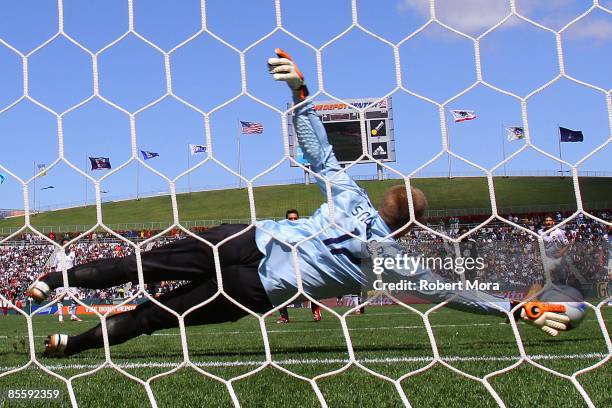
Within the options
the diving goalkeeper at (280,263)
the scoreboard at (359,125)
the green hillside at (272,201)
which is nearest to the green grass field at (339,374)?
the diving goalkeeper at (280,263)

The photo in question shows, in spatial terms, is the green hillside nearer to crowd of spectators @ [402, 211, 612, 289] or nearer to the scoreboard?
the scoreboard

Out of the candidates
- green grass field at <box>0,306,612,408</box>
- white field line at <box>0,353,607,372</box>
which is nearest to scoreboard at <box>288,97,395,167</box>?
green grass field at <box>0,306,612,408</box>

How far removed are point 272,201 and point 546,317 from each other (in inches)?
1198

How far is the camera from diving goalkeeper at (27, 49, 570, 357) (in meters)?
2.75

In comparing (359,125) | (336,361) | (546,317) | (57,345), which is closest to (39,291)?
(57,345)

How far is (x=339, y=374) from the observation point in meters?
3.10

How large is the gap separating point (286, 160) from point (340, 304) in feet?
Result: 46.8

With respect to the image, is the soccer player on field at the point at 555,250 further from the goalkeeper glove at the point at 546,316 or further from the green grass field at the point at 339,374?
the green grass field at the point at 339,374

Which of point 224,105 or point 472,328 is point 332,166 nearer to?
point 224,105

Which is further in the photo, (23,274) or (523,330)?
(23,274)

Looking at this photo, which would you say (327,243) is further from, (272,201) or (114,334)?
(272,201)

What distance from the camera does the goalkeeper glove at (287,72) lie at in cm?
254

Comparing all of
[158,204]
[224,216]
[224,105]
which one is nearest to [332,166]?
[224,105]

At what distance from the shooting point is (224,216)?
126ft
